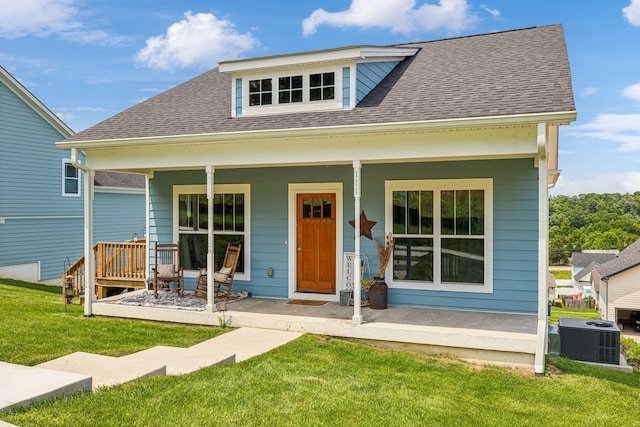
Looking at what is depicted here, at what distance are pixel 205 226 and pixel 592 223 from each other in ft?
246

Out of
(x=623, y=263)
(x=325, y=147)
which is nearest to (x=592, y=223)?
(x=623, y=263)

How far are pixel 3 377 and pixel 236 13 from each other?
12.8m

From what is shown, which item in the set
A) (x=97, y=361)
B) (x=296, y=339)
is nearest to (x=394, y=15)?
(x=296, y=339)

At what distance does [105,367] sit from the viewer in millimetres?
5145

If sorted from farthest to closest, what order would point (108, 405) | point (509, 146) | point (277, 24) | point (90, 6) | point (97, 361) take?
point (277, 24), point (90, 6), point (509, 146), point (97, 361), point (108, 405)

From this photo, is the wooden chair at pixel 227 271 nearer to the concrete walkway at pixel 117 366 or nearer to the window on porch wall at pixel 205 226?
the window on porch wall at pixel 205 226

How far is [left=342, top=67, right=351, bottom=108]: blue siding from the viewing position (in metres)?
8.28

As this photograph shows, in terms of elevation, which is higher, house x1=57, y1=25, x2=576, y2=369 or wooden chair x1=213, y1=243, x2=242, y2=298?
house x1=57, y1=25, x2=576, y2=369

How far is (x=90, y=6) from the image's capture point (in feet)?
47.8

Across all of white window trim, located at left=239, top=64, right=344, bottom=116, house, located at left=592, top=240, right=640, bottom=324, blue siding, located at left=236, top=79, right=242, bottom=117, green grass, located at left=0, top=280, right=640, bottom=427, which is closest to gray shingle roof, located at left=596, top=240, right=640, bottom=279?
house, located at left=592, top=240, right=640, bottom=324

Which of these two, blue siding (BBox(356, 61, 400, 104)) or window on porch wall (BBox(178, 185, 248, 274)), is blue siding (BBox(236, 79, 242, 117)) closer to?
window on porch wall (BBox(178, 185, 248, 274))

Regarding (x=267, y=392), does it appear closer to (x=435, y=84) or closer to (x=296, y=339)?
(x=296, y=339)

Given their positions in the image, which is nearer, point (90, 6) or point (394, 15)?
point (90, 6)

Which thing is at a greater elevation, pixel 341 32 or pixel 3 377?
pixel 341 32
